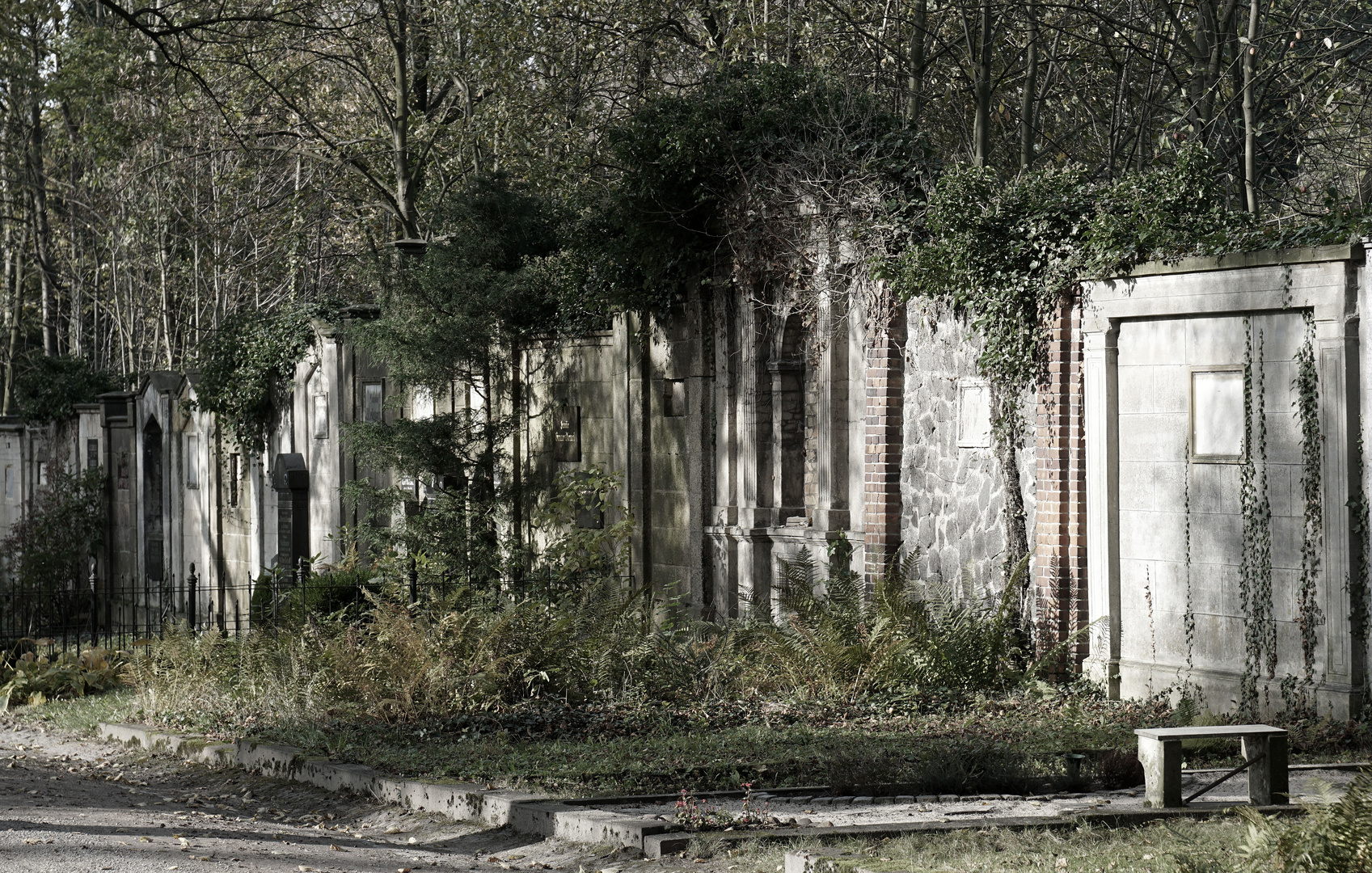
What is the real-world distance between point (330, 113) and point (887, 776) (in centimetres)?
2185

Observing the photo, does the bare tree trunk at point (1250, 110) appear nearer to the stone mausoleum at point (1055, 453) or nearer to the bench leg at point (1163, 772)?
the stone mausoleum at point (1055, 453)

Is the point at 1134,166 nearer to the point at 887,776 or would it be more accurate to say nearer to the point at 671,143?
the point at 671,143

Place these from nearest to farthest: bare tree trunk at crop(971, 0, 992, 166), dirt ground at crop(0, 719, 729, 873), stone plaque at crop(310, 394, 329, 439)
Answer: dirt ground at crop(0, 719, 729, 873)
bare tree trunk at crop(971, 0, 992, 166)
stone plaque at crop(310, 394, 329, 439)

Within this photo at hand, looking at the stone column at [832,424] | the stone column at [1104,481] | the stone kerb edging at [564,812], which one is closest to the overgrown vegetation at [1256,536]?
the stone column at [1104,481]

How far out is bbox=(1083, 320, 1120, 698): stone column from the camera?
11.1m

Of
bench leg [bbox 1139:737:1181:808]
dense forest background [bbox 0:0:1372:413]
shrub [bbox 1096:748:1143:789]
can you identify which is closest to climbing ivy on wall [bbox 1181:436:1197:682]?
dense forest background [bbox 0:0:1372:413]

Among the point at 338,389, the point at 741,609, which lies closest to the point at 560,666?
the point at 741,609

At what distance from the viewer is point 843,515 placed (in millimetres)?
13852

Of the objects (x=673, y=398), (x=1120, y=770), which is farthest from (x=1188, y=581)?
(x=673, y=398)

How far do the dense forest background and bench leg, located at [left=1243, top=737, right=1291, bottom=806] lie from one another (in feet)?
13.2

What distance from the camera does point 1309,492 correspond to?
9.80 m

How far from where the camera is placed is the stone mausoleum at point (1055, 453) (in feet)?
32.2

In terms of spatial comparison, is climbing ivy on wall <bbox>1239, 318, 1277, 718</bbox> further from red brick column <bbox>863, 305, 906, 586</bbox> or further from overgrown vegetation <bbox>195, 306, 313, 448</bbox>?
overgrown vegetation <bbox>195, 306, 313, 448</bbox>

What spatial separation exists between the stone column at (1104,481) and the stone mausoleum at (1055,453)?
19mm
